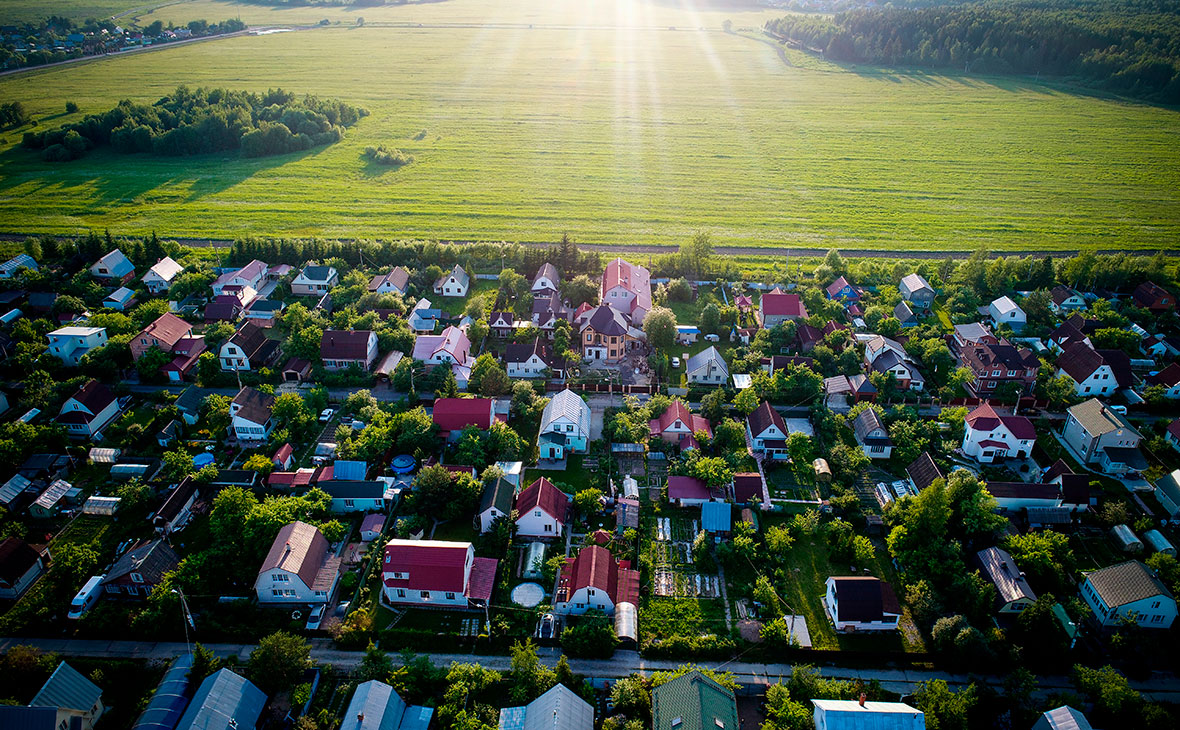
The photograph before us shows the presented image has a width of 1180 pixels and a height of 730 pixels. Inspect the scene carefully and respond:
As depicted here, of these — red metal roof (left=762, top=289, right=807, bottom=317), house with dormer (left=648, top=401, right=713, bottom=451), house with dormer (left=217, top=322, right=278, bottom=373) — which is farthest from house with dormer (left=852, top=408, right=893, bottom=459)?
house with dormer (left=217, top=322, right=278, bottom=373)

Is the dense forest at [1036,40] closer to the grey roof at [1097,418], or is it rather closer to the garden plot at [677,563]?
the grey roof at [1097,418]

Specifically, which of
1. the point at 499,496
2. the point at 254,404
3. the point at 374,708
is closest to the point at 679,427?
the point at 499,496

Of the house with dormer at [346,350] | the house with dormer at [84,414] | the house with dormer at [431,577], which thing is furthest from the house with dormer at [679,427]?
the house with dormer at [84,414]

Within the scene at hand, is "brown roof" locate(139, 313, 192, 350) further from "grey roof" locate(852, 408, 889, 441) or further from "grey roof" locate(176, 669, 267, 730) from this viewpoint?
"grey roof" locate(852, 408, 889, 441)

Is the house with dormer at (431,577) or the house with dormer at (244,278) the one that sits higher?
the house with dormer at (244,278)

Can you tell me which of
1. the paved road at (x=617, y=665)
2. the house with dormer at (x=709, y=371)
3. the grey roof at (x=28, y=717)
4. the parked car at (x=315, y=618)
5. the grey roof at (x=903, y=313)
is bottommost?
the paved road at (x=617, y=665)

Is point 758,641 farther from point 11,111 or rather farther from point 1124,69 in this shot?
point 1124,69

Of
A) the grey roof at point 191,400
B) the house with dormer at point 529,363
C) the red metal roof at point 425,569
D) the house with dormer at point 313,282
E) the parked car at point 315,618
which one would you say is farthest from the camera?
the house with dormer at point 313,282

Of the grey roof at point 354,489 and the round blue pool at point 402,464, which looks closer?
the grey roof at point 354,489
